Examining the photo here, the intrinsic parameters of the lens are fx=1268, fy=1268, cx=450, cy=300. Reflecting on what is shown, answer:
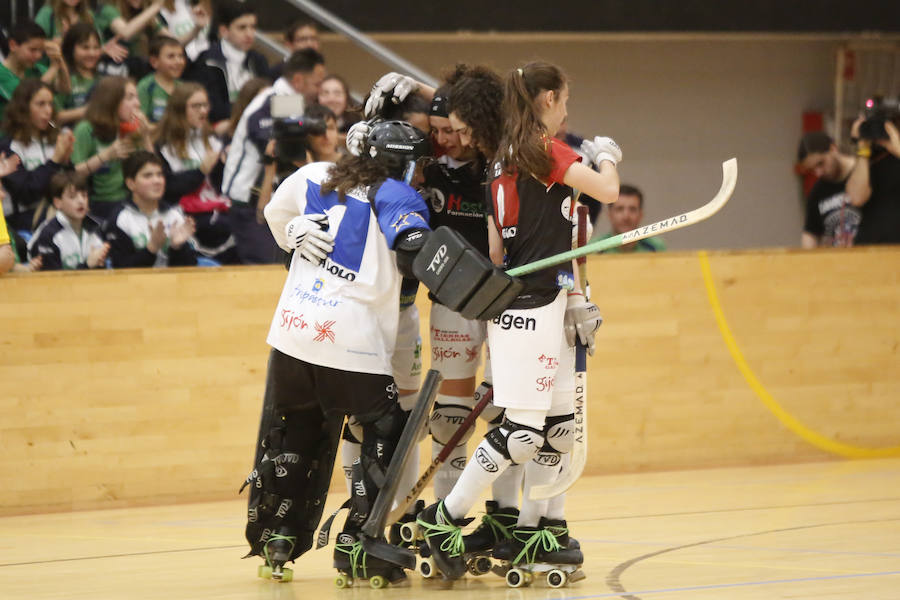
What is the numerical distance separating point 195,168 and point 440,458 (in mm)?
3565

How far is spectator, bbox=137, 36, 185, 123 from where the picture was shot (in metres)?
8.21

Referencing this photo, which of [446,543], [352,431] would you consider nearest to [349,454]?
[352,431]

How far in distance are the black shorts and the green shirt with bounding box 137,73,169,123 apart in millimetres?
3996

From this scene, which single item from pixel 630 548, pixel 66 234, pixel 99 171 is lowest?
pixel 630 548

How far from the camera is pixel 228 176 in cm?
759

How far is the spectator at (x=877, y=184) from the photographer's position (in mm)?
8266

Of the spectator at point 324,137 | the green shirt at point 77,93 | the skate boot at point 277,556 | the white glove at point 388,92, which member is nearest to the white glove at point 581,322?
the white glove at point 388,92

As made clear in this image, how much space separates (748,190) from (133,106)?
752 cm

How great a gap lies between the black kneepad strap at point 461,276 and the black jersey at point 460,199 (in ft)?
1.89

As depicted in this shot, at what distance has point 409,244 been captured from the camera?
443 centimetres

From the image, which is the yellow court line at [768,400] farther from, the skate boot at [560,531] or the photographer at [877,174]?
the skate boot at [560,531]

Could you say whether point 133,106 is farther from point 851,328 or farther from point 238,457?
point 851,328

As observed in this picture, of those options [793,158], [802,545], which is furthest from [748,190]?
[802,545]

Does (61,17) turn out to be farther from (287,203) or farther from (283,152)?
(287,203)
